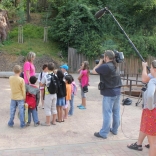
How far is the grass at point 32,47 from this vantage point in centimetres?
1811

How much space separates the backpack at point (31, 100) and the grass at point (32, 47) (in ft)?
40.3

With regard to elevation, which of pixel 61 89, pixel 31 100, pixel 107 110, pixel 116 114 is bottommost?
pixel 116 114

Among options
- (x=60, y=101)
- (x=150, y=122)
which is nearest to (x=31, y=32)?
(x=60, y=101)

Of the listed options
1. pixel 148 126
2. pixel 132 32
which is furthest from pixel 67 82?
pixel 132 32

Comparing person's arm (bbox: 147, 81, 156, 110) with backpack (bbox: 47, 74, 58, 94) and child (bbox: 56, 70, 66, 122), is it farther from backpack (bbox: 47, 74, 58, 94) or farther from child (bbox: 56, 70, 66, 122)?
child (bbox: 56, 70, 66, 122)

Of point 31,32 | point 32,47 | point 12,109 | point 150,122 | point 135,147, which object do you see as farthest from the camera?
point 31,32

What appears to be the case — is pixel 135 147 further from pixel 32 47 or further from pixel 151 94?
pixel 32 47

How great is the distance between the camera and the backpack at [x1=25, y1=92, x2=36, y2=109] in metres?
5.86

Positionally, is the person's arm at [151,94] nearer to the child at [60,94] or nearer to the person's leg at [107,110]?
the person's leg at [107,110]

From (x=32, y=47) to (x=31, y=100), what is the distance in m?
13.5

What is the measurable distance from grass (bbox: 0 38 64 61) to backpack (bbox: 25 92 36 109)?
484 inches

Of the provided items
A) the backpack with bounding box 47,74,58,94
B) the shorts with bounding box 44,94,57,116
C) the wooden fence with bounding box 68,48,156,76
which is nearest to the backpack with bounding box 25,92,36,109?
the shorts with bounding box 44,94,57,116

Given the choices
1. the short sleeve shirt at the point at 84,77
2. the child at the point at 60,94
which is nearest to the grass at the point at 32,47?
the short sleeve shirt at the point at 84,77

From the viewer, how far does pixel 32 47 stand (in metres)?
18.9
